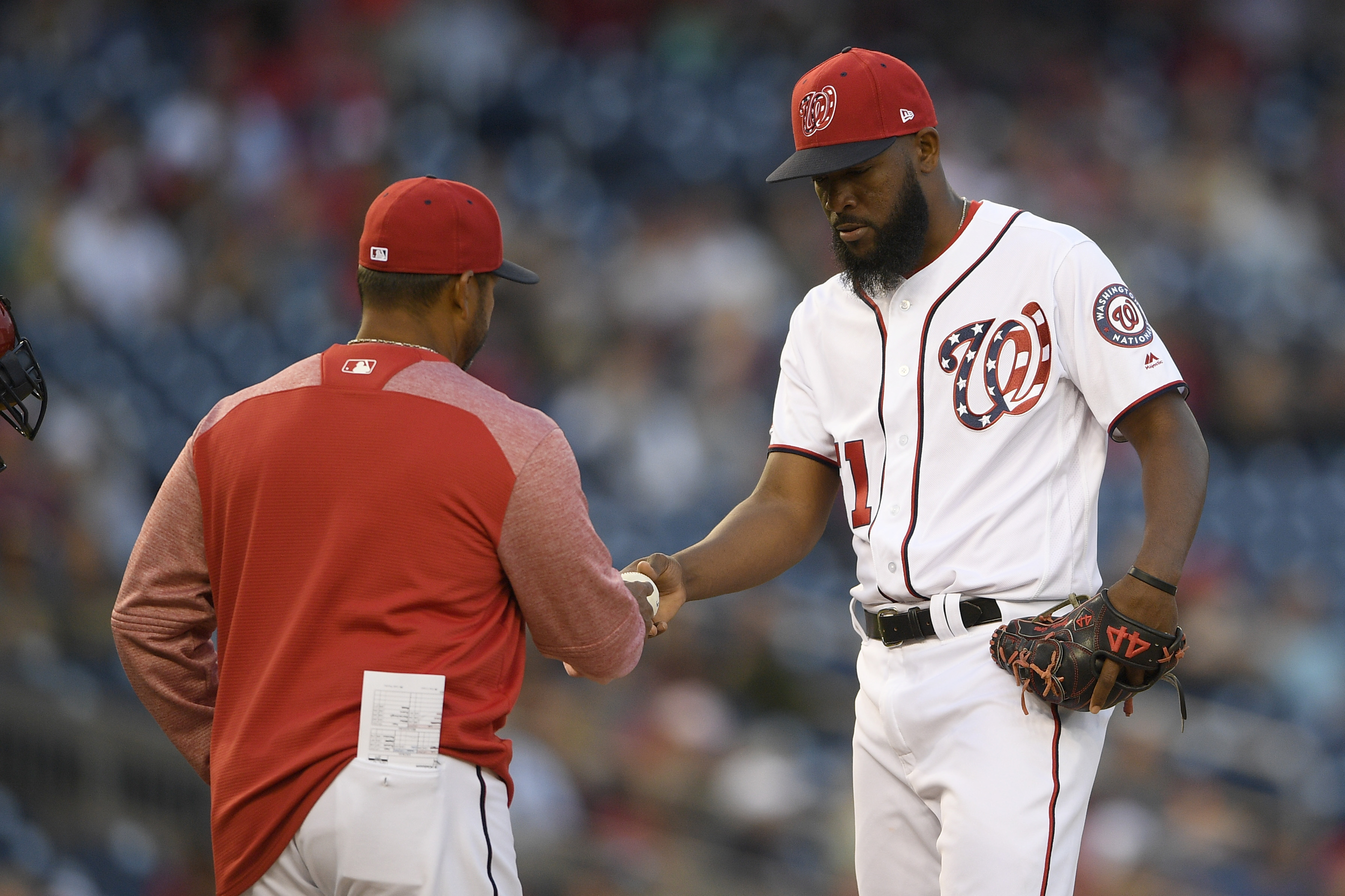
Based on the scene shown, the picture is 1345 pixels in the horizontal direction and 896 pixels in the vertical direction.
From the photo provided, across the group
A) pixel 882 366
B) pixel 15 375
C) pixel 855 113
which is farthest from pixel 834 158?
pixel 15 375

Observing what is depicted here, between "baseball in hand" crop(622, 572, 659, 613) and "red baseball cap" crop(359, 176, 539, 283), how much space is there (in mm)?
749

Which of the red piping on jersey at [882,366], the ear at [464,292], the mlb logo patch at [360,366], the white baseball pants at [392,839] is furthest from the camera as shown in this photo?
the red piping on jersey at [882,366]

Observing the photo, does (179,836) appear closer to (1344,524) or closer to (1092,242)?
(1092,242)

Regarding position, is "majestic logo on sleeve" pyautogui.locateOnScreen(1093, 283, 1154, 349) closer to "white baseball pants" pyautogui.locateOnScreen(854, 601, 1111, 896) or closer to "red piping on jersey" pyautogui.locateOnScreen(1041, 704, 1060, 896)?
"white baseball pants" pyautogui.locateOnScreen(854, 601, 1111, 896)

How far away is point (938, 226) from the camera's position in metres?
2.97

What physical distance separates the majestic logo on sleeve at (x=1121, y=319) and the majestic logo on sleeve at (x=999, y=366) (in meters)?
0.11

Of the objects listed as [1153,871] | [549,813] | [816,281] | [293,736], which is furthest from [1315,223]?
[293,736]

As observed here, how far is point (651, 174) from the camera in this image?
9.28m

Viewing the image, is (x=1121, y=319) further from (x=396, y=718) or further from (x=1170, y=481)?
(x=396, y=718)

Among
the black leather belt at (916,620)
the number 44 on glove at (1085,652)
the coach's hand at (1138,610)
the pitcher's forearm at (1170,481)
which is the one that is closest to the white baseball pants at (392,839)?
the black leather belt at (916,620)

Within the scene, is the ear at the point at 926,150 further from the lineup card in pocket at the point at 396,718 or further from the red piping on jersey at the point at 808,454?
the lineup card in pocket at the point at 396,718

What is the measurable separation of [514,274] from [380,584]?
2.19 ft

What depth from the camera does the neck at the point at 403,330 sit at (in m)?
2.55

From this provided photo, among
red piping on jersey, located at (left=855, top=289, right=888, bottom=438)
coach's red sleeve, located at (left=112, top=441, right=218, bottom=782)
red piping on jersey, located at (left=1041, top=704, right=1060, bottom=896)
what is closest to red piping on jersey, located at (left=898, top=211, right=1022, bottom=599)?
red piping on jersey, located at (left=855, top=289, right=888, bottom=438)
